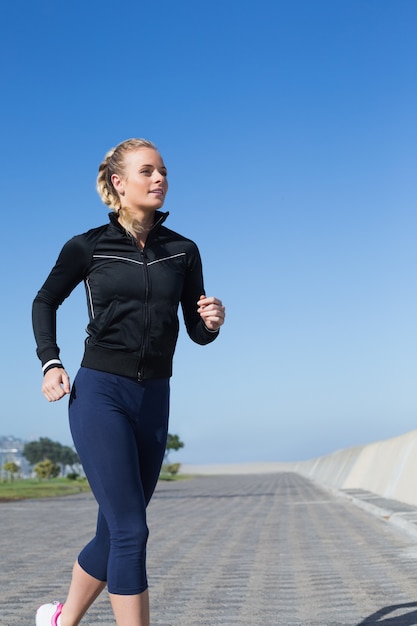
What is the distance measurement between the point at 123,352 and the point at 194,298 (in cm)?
54

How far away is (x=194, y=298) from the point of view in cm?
408

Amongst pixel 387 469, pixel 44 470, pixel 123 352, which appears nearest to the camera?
pixel 123 352

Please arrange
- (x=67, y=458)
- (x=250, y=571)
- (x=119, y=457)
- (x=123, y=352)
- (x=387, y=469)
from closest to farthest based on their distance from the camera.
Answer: (x=119, y=457)
(x=123, y=352)
(x=250, y=571)
(x=387, y=469)
(x=67, y=458)

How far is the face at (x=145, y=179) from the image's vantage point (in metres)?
3.82

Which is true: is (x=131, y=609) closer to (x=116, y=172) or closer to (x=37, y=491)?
(x=116, y=172)

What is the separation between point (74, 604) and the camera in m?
3.82


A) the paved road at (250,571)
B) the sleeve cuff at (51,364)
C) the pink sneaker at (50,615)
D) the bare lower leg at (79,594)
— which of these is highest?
the sleeve cuff at (51,364)

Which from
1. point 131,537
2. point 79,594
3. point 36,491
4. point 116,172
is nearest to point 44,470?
point 36,491

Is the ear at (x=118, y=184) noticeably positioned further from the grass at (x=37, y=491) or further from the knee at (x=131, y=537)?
the grass at (x=37, y=491)

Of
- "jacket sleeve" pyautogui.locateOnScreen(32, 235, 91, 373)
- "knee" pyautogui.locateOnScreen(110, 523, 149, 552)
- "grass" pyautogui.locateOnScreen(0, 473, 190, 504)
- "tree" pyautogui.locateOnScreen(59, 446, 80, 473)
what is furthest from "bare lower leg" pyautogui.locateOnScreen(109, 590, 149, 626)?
"tree" pyautogui.locateOnScreen(59, 446, 80, 473)

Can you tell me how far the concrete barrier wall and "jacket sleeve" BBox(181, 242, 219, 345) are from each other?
11767 millimetres

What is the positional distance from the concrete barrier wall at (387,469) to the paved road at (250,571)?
183 cm

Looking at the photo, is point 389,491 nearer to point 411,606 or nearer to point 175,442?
point 411,606

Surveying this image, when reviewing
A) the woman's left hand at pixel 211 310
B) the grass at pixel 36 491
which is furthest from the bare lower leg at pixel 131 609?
the grass at pixel 36 491
